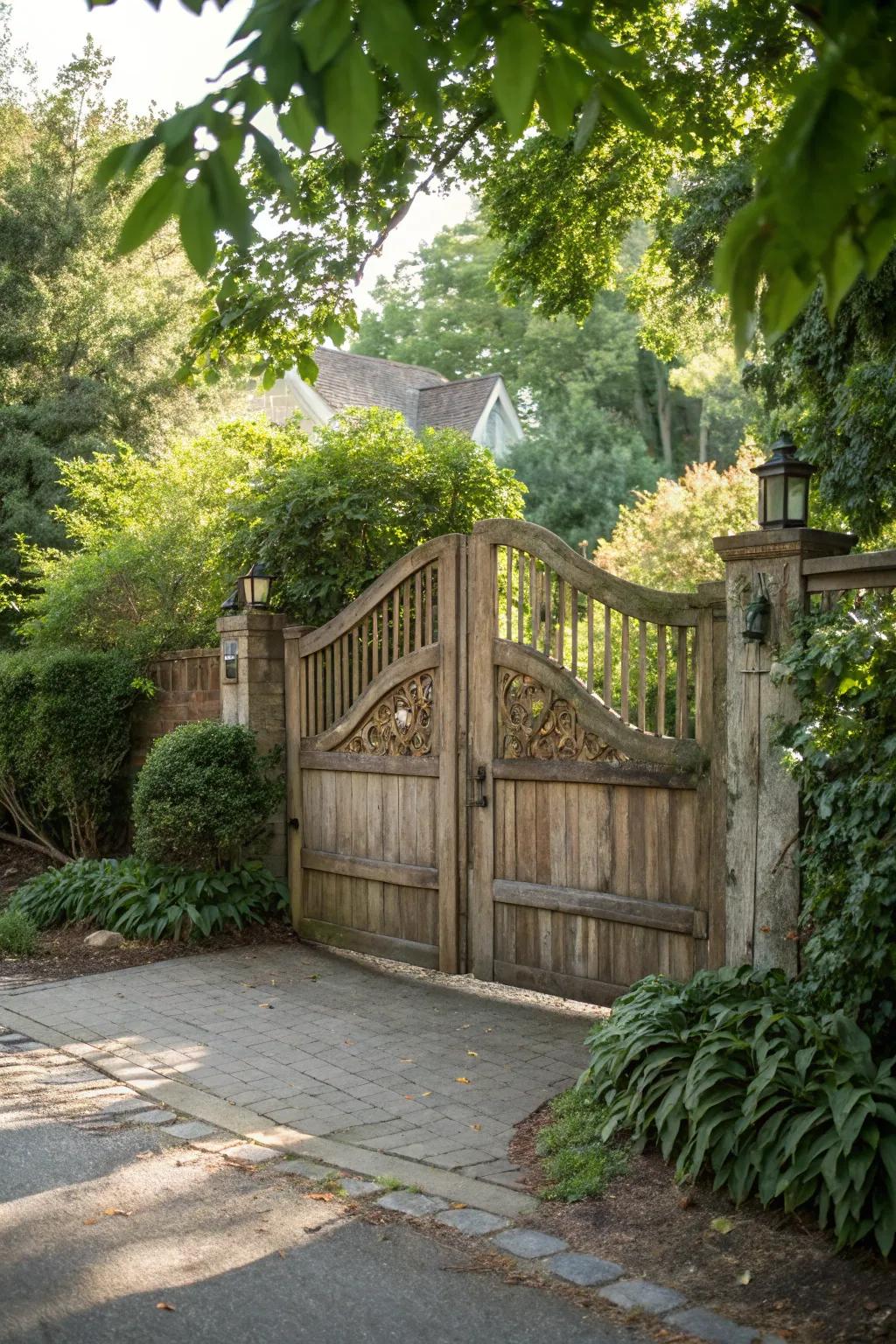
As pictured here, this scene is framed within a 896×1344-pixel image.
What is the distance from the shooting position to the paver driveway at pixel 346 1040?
505cm

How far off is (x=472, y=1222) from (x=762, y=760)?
7.72 feet

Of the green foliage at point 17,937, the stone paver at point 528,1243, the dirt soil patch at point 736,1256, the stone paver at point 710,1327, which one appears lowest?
the stone paver at point 528,1243

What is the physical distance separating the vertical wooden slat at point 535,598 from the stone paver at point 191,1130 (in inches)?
122

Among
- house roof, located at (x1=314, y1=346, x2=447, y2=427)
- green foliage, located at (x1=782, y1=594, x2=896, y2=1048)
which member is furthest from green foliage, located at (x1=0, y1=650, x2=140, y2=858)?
house roof, located at (x1=314, y1=346, x2=447, y2=427)

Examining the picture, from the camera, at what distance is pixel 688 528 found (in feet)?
62.2

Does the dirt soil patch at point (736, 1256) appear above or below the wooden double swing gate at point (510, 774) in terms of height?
below

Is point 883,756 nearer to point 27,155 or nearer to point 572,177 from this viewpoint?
point 572,177

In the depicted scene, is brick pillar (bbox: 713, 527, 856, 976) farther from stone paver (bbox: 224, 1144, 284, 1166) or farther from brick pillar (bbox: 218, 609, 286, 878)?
brick pillar (bbox: 218, 609, 286, 878)

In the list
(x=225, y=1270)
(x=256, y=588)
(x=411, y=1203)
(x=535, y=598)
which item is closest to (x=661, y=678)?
(x=535, y=598)

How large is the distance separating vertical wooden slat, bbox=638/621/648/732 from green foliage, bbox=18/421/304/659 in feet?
14.7

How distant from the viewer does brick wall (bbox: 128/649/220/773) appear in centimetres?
980

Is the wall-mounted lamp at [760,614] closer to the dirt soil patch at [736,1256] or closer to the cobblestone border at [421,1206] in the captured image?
the dirt soil patch at [736,1256]

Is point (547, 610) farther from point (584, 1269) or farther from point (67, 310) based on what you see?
point (67, 310)

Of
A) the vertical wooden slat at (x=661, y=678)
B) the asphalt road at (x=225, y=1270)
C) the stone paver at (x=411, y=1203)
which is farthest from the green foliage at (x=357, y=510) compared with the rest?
the stone paver at (x=411, y=1203)
